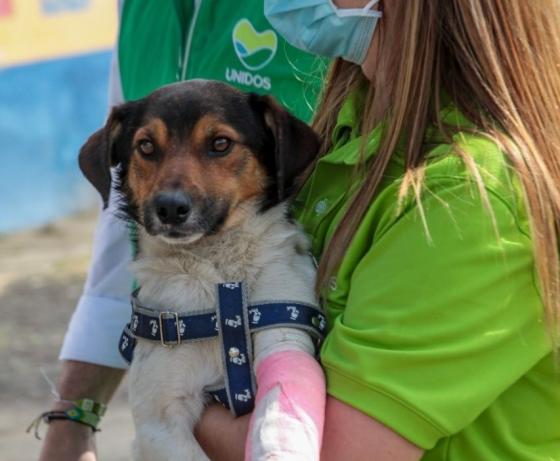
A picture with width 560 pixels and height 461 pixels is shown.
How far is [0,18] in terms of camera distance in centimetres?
945

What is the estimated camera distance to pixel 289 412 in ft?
8.34

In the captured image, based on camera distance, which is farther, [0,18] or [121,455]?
[0,18]

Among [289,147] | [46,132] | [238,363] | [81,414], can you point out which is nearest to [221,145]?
[289,147]

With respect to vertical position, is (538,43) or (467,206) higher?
(538,43)

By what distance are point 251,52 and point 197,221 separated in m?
0.87

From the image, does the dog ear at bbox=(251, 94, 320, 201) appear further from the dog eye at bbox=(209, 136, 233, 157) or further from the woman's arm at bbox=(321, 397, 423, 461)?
the woman's arm at bbox=(321, 397, 423, 461)

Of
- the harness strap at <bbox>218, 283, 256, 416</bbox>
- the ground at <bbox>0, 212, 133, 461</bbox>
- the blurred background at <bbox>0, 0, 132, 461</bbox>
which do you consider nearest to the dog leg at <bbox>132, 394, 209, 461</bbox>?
the harness strap at <bbox>218, 283, 256, 416</bbox>

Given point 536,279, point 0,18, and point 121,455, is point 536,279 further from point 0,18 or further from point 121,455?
point 0,18

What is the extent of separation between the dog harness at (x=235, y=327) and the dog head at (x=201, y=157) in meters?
0.25

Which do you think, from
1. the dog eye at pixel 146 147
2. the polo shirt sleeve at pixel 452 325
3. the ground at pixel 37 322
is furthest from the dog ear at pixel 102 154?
the ground at pixel 37 322

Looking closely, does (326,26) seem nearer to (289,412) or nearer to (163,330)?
(163,330)

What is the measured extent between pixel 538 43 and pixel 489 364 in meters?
0.71

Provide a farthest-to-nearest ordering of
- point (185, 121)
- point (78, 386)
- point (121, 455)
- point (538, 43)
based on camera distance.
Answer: point (121, 455), point (78, 386), point (185, 121), point (538, 43)

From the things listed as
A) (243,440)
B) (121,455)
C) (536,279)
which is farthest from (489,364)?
(121,455)
